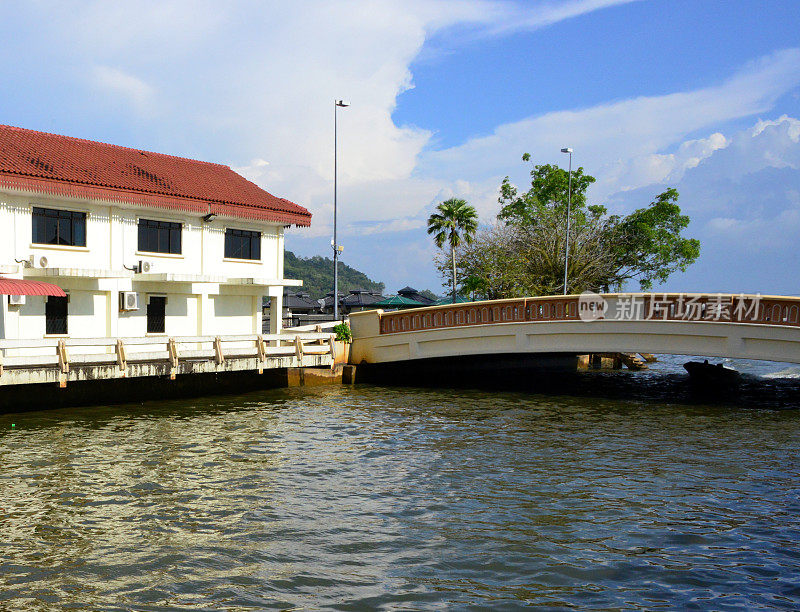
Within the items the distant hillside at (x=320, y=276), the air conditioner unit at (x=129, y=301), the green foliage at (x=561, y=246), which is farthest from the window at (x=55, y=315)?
the distant hillside at (x=320, y=276)

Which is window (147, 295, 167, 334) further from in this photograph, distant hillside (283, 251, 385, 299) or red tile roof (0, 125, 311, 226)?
distant hillside (283, 251, 385, 299)

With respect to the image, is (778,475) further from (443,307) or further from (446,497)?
(443,307)

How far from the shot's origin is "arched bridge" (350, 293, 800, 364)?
21453mm

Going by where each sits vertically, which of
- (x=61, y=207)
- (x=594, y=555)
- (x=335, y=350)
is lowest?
(x=594, y=555)

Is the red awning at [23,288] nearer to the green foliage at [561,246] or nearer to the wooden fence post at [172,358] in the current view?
the wooden fence post at [172,358]

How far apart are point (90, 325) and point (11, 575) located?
17.8 m

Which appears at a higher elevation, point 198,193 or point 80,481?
point 198,193

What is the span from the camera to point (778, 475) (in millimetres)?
13250

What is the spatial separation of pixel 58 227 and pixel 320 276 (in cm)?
8951

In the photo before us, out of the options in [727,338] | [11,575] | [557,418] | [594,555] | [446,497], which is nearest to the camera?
[11,575]

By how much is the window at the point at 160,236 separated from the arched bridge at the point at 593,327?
768cm

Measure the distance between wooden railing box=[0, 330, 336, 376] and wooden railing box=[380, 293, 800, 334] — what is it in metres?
3.74

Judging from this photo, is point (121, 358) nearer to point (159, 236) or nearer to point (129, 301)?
point (129, 301)

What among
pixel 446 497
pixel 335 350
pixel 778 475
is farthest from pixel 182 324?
pixel 778 475
